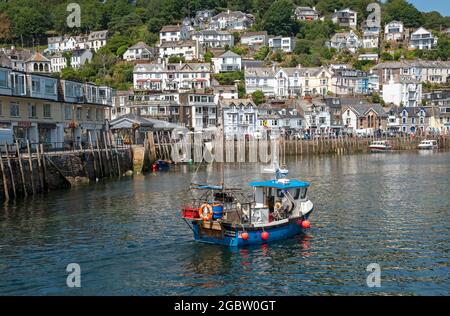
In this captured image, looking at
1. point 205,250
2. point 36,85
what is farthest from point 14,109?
point 205,250

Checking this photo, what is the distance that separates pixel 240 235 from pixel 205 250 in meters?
2.06

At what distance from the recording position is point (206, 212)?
1248 inches

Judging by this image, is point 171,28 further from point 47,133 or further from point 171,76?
point 47,133

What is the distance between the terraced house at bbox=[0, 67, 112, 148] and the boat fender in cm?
3685

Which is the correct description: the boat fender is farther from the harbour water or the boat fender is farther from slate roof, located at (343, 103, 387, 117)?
slate roof, located at (343, 103, 387, 117)

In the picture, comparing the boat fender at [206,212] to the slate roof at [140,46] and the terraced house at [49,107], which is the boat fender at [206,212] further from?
the slate roof at [140,46]

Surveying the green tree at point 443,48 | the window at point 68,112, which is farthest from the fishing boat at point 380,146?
the green tree at point 443,48

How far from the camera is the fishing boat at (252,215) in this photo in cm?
Answer: 3152

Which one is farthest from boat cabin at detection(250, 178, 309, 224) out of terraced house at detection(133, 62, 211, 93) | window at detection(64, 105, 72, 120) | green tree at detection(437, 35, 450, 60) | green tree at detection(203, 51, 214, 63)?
green tree at detection(437, 35, 450, 60)

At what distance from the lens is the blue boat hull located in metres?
31.3

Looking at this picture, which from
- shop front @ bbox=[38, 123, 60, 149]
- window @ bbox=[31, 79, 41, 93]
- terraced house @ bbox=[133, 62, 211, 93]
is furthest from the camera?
terraced house @ bbox=[133, 62, 211, 93]

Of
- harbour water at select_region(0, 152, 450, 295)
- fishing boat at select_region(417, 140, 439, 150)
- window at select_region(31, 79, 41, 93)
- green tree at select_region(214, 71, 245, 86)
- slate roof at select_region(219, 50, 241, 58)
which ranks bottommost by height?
harbour water at select_region(0, 152, 450, 295)

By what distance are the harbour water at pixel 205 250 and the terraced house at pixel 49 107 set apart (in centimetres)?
1656

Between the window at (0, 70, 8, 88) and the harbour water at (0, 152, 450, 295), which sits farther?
the window at (0, 70, 8, 88)
